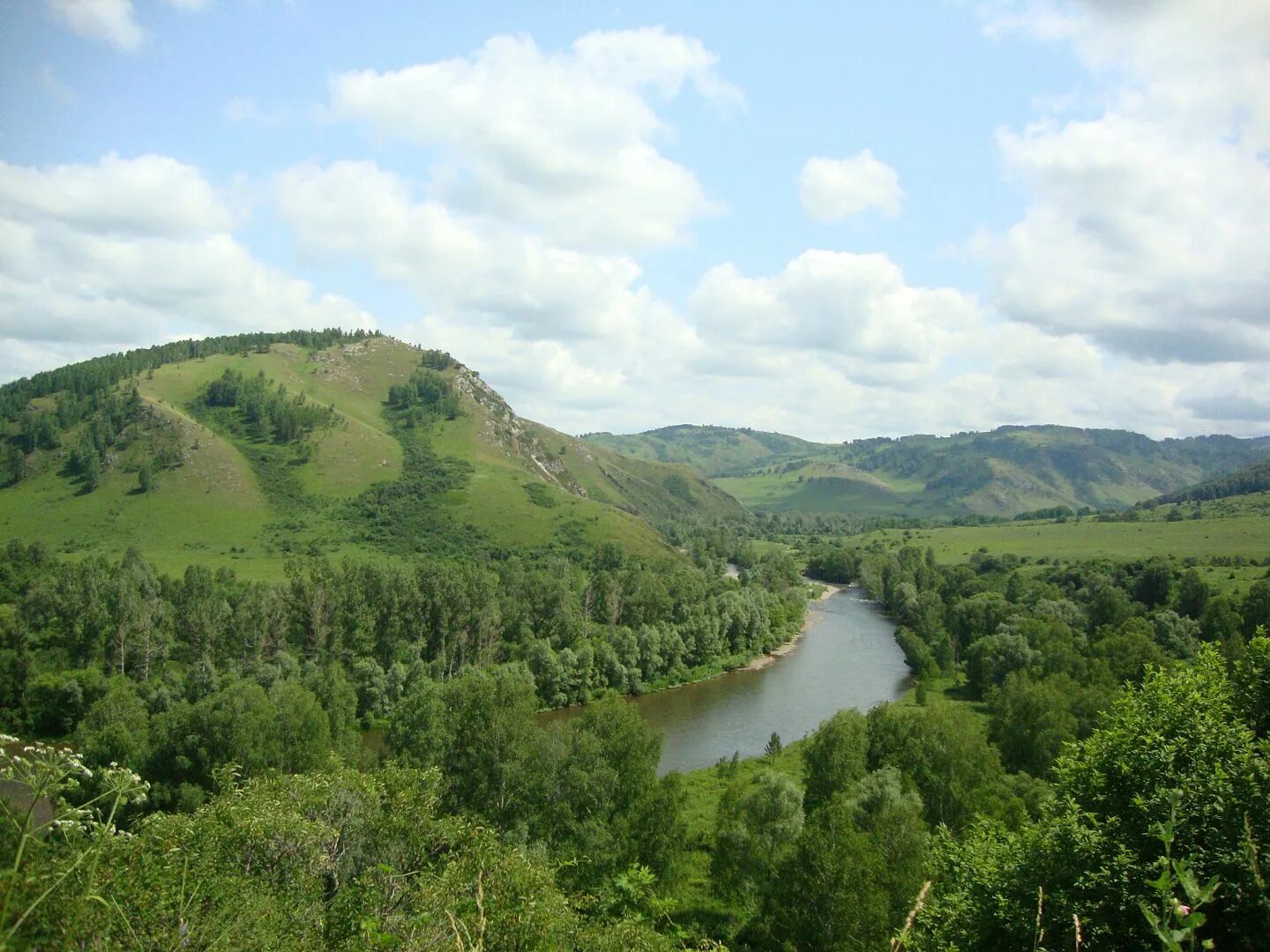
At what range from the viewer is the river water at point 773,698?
6084 cm

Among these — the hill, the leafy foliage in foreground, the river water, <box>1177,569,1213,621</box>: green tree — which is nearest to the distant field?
<box>1177,569,1213,621</box>: green tree

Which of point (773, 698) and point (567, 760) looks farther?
point (773, 698)

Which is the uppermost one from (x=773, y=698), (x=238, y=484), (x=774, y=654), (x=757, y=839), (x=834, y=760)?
(x=238, y=484)

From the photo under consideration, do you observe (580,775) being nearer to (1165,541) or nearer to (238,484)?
(238,484)

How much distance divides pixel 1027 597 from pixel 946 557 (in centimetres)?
7158

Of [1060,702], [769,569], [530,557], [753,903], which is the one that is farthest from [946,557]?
[753,903]

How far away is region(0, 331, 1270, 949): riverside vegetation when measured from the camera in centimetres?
1169

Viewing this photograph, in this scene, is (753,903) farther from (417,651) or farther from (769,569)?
(769,569)

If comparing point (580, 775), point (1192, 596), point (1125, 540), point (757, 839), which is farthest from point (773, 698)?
point (1125, 540)

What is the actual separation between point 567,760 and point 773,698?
149ft

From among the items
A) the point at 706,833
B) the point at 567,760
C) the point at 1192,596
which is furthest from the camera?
the point at 1192,596

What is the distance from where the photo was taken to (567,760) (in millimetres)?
35125

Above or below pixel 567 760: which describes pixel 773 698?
below

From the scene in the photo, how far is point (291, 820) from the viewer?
1920 cm
